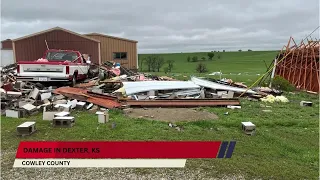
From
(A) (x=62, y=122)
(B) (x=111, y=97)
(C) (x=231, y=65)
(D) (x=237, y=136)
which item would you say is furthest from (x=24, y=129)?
(C) (x=231, y=65)

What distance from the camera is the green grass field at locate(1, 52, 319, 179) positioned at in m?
4.70

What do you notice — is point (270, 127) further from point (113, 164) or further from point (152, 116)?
point (113, 164)

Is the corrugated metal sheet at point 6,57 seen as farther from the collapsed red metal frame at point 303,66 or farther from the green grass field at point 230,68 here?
the collapsed red metal frame at point 303,66

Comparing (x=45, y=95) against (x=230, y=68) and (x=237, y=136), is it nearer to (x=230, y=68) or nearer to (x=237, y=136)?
(x=237, y=136)

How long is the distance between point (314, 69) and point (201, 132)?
13.5 m

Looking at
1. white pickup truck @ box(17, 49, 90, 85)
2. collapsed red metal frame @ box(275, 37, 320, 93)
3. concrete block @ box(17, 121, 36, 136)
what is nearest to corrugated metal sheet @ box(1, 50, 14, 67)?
white pickup truck @ box(17, 49, 90, 85)

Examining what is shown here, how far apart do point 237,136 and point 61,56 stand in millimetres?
11343

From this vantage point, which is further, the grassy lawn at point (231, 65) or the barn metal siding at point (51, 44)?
the grassy lawn at point (231, 65)

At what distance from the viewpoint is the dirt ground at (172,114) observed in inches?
336

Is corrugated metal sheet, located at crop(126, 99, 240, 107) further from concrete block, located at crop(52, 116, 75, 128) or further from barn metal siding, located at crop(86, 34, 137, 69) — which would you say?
barn metal siding, located at crop(86, 34, 137, 69)

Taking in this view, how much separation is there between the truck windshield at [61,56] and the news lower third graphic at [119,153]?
11.4 meters

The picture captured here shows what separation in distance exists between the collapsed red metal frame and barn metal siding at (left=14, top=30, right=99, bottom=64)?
1691 centimetres

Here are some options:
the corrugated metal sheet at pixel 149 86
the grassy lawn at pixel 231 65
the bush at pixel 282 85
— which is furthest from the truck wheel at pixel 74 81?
the grassy lawn at pixel 231 65

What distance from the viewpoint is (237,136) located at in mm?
6754
